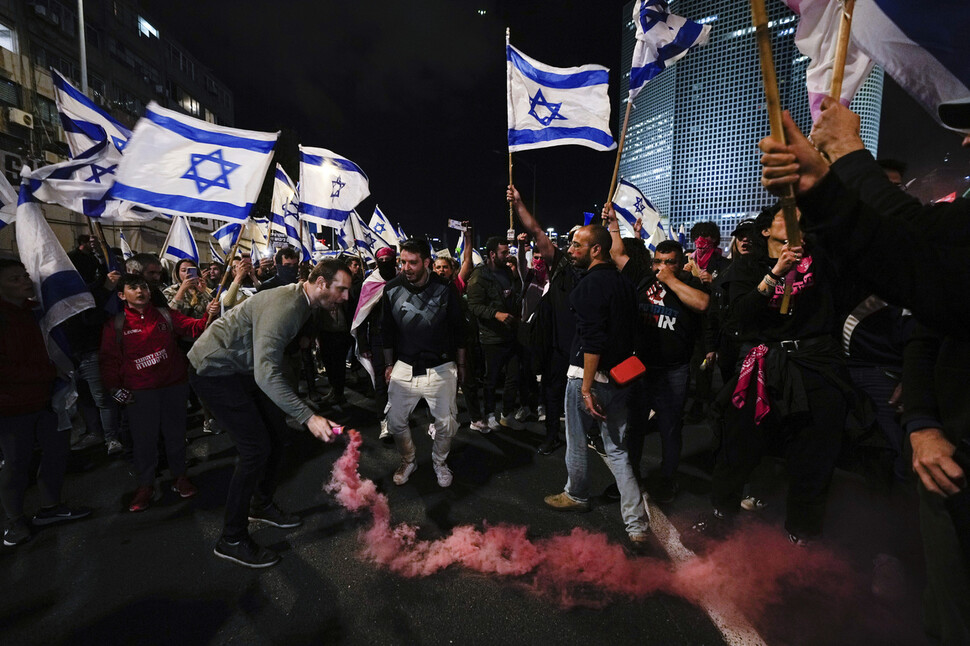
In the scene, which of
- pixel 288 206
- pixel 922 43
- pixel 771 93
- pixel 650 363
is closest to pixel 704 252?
pixel 650 363

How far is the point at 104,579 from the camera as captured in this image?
9.99ft

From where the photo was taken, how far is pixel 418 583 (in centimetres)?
292

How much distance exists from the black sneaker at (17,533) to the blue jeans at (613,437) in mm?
4299

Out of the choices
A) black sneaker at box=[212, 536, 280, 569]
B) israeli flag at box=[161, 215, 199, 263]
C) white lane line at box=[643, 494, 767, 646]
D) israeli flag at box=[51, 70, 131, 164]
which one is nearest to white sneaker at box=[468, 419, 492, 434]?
white lane line at box=[643, 494, 767, 646]

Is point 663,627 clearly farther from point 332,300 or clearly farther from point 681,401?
point 332,300

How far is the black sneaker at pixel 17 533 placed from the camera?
345 cm

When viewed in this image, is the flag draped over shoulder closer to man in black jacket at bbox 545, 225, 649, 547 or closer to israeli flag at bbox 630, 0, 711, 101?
man in black jacket at bbox 545, 225, 649, 547

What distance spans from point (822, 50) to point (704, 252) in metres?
4.18

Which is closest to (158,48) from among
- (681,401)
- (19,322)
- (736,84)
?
(19,322)

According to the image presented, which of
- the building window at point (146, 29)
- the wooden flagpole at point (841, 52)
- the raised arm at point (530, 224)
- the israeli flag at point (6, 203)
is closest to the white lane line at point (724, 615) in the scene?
the wooden flagpole at point (841, 52)

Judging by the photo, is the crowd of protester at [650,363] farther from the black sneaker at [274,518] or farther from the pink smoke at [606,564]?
the pink smoke at [606,564]

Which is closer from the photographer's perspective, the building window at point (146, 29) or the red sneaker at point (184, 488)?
the red sneaker at point (184, 488)

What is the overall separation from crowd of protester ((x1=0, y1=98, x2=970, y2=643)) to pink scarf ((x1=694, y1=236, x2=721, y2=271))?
2.01 meters

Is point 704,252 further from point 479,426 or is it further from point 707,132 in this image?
point 707,132
